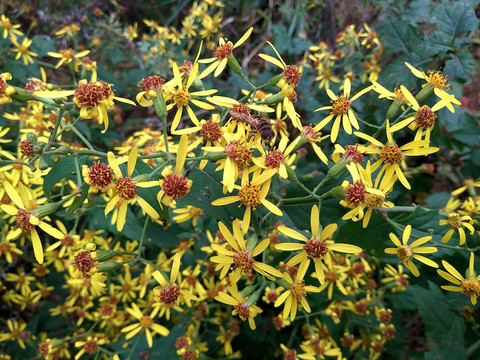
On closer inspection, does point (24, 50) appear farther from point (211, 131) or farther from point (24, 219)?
point (211, 131)

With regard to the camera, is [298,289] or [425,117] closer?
[298,289]

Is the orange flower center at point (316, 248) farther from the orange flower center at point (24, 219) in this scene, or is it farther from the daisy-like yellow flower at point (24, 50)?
the daisy-like yellow flower at point (24, 50)

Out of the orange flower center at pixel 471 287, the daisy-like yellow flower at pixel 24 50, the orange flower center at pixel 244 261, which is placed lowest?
the orange flower center at pixel 471 287

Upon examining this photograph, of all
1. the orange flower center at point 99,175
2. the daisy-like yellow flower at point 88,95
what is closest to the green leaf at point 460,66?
the daisy-like yellow flower at point 88,95

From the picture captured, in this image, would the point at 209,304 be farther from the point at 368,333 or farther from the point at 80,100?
the point at 80,100

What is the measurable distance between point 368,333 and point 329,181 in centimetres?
133

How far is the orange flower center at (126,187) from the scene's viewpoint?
154 centimetres

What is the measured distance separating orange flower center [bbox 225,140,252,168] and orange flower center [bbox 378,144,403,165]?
0.69 metres

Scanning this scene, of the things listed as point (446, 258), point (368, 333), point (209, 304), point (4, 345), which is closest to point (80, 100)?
point (209, 304)

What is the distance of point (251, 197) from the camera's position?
1.51m

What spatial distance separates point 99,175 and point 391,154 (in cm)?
132

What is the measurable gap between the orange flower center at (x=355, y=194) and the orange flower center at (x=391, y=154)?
31 centimetres

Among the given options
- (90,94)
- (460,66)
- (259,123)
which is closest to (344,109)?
(259,123)

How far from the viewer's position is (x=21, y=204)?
1709 millimetres
